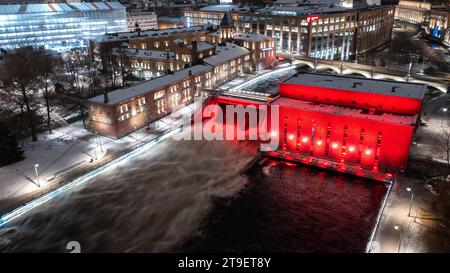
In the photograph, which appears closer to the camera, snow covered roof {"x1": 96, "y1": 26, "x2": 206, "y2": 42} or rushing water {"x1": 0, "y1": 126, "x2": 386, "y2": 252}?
rushing water {"x1": 0, "y1": 126, "x2": 386, "y2": 252}

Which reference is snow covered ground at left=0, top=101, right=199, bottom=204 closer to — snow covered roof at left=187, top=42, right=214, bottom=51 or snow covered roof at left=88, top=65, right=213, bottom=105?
snow covered roof at left=88, top=65, right=213, bottom=105

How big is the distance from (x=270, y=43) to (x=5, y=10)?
92.9m

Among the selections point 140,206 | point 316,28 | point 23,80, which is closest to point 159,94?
point 23,80

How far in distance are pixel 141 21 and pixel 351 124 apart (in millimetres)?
146825

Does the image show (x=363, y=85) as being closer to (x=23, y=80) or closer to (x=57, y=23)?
(x=23, y=80)

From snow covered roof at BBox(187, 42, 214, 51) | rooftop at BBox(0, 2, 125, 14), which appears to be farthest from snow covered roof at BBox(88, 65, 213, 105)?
rooftop at BBox(0, 2, 125, 14)

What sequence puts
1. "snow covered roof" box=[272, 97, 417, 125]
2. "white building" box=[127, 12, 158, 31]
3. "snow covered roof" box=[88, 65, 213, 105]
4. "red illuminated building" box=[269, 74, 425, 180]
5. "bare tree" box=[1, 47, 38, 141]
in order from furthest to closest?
"white building" box=[127, 12, 158, 31] → "snow covered roof" box=[88, 65, 213, 105] → "bare tree" box=[1, 47, 38, 141] → "snow covered roof" box=[272, 97, 417, 125] → "red illuminated building" box=[269, 74, 425, 180]

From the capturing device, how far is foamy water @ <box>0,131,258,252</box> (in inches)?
1590

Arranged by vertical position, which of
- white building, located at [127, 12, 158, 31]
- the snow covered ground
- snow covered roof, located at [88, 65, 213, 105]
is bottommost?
the snow covered ground

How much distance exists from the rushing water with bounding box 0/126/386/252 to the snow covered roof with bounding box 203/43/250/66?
40908 mm

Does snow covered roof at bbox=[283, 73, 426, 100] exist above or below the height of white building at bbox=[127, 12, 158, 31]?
below

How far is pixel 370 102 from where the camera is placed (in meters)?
58.6
